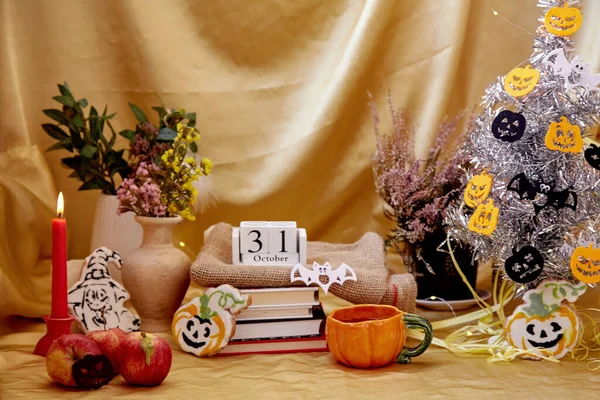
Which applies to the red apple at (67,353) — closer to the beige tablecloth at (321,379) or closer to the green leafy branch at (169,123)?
the beige tablecloth at (321,379)

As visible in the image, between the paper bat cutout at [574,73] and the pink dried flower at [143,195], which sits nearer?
the paper bat cutout at [574,73]

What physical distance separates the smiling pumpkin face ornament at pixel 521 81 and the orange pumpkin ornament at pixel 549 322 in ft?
1.11

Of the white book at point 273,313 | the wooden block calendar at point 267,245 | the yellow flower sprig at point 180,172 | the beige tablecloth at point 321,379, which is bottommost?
the beige tablecloth at point 321,379

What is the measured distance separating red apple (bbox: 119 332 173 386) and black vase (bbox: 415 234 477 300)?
69cm

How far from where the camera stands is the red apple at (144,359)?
119 centimetres

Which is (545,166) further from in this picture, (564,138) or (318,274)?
(318,274)

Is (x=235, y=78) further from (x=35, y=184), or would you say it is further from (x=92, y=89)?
(x=35, y=184)

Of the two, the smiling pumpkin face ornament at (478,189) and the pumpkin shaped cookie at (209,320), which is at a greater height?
the smiling pumpkin face ornament at (478,189)

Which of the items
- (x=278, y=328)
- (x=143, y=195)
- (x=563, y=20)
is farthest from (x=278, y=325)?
(x=563, y=20)

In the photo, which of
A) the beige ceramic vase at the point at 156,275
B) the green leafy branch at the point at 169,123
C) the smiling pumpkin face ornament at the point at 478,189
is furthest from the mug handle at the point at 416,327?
the green leafy branch at the point at 169,123

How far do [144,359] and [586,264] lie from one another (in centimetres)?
75

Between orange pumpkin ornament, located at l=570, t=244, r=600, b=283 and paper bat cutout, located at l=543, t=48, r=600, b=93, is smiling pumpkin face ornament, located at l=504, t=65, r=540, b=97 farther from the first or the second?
orange pumpkin ornament, located at l=570, t=244, r=600, b=283

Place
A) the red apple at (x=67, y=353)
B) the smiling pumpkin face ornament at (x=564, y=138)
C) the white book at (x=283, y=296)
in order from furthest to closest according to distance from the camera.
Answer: the white book at (x=283, y=296), the smiling pumpkin face ornament at (x=564, y=138), the red apple at (x=67, y=353)

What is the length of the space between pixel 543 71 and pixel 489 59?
681 millimetres
